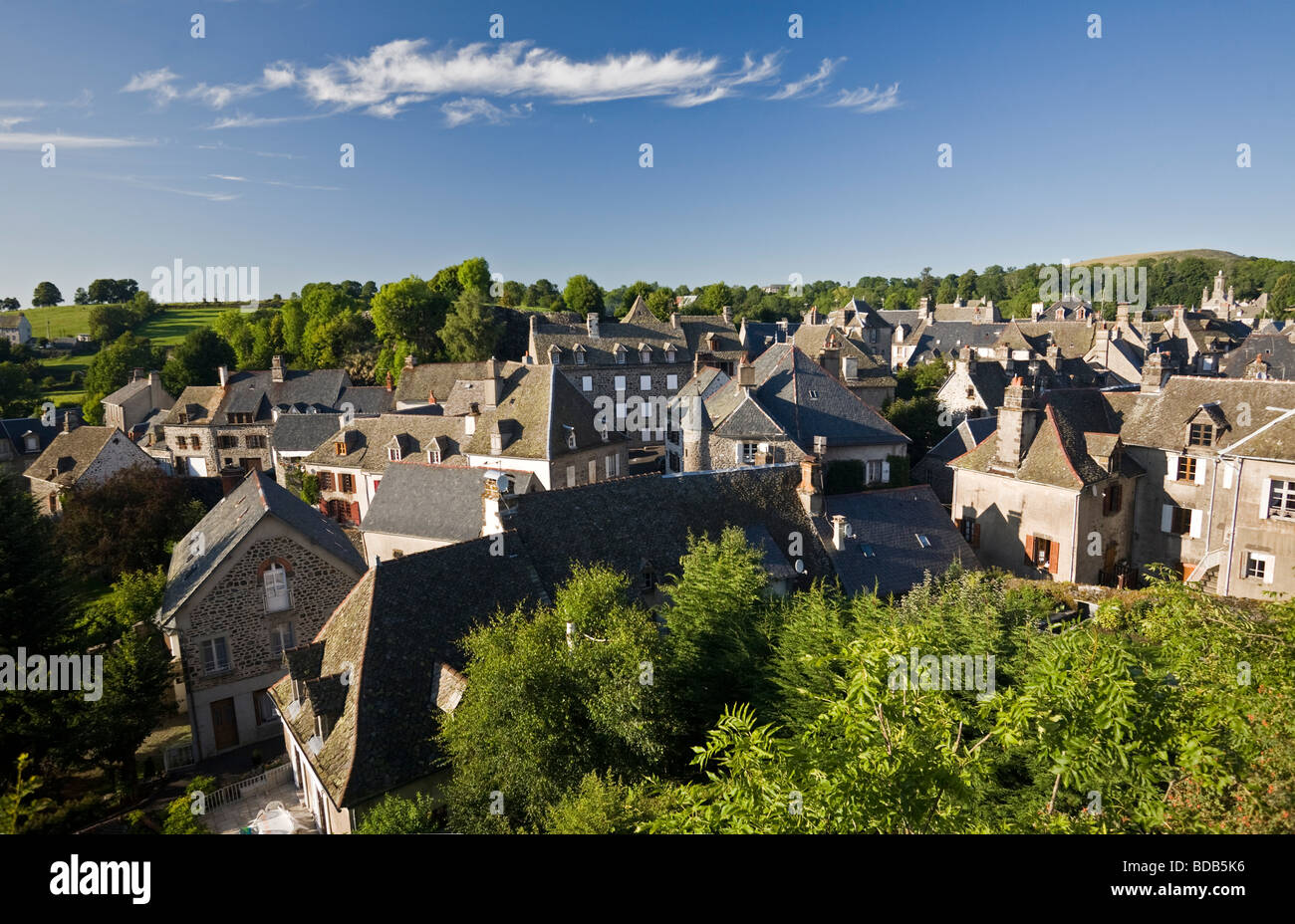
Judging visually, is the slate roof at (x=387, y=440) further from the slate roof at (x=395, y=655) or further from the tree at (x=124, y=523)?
the slate roof at (x=395, y=655)

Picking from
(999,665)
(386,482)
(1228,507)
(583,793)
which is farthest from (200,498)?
(1228,507)

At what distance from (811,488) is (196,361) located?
305ft

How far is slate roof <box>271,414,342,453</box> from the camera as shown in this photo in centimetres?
5928

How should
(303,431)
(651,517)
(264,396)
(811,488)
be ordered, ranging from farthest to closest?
(264,396) → (303,431) → (811,488) → (651,517)

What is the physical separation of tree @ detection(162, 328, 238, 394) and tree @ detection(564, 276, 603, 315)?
4751 centimetres

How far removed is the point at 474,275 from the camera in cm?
11619

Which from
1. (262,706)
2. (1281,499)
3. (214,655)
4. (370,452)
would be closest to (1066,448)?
(1281,499)

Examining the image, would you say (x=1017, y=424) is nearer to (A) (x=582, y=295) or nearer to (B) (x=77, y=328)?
(A) (x=582, y=295)

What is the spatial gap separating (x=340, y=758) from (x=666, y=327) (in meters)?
61.0

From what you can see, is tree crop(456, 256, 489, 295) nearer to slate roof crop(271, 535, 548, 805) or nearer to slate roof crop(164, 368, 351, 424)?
slate roof crop(164, 368, 351, 424)

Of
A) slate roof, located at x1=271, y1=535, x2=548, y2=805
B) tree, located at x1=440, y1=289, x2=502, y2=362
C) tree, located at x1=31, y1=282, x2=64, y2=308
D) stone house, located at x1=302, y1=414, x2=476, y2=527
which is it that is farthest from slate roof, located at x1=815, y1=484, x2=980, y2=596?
tree, located at x1=31, y1=282, x2=64, y2=308

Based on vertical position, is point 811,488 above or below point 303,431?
below

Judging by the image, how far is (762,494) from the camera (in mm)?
30031

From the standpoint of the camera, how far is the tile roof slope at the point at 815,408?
130ft
